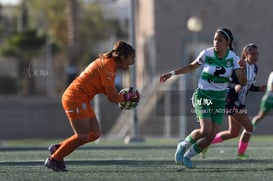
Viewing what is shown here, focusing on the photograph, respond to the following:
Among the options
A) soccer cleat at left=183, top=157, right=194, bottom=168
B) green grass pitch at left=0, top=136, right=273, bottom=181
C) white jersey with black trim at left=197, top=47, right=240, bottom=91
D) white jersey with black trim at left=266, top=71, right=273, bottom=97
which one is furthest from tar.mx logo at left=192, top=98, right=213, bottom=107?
white jersey with black trim at left=266, top=71, right=273, bottom=97

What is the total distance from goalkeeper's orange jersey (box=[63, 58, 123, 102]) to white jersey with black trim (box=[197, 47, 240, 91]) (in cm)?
131

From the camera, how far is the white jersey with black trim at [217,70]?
11547 millimetres

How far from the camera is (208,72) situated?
11.6 meters

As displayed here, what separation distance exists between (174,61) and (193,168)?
71.0 feet

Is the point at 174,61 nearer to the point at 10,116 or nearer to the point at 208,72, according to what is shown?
the point at 10,116

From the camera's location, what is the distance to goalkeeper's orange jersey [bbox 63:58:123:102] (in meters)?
10.9

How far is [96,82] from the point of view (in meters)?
11.0

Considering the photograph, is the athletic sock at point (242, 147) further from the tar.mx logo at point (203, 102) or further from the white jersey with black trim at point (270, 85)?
the white jersey with black trim at point (270, 85)

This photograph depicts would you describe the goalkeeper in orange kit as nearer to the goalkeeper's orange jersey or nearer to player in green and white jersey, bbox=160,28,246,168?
the goalkeeper's orange jersey

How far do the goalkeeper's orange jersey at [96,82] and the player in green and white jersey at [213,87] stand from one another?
3.31ft

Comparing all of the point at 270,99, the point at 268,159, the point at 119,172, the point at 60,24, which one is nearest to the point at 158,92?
the point at 270,99

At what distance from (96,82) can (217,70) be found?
5.45ft

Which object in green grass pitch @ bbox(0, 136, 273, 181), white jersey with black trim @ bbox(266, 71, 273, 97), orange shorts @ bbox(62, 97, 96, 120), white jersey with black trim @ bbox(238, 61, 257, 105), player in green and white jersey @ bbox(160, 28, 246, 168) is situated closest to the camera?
green grass pitch @ bbox(0, 136, 273, 181)

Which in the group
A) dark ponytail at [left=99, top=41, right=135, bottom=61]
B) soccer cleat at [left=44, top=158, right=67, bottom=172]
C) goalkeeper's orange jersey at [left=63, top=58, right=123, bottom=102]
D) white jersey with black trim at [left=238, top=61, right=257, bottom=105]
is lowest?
soccer cleat at [left=44, top=158, right=67, bottom=172]
